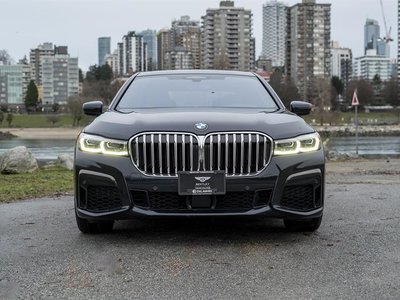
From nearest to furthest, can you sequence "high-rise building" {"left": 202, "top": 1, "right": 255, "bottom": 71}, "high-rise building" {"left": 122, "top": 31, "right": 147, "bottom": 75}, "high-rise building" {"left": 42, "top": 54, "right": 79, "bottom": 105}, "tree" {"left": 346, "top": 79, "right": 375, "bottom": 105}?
"tree" {"left": 346, "top": 79, "right": 375, "bottom": 105}, "high-rise building" {"left": 202, "top": 1, "right": 255, "bottom": 71}, "high-rise building" {"left": 42, "top": 54, "right": 79, "bottom": 105}, "high-rise building" {"left": 122, "top": 31, "right": 147, "bottom": 75}

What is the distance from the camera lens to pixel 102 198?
5.17m

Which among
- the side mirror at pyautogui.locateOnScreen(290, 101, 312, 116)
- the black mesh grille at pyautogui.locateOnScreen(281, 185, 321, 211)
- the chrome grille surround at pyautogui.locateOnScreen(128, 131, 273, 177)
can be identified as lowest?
the black mesh grille at pyautogui.locateOnScreen(281, 185, 321, 211)

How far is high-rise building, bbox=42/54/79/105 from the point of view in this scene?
17515 centimetres

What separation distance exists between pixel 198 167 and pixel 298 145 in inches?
34.8

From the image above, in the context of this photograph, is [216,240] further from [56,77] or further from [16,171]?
[56,77]

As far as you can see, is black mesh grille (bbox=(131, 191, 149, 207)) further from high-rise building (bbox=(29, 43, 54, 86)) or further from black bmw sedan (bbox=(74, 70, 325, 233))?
high-rise building (bbox=(29, 43, 54, 86))

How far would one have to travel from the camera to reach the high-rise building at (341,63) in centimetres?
17975

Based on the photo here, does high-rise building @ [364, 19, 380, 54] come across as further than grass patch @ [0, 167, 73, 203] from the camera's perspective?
Yes

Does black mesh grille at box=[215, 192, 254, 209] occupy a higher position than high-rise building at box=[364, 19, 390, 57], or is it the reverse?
high-rise building at box=[364, 19, 390, 57]

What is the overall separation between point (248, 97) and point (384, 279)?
2.73 meters

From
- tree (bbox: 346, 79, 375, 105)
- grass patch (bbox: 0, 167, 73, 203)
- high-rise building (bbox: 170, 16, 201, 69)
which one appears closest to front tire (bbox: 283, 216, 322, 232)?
grass patch (bbox: 0, 167, 73, 203)

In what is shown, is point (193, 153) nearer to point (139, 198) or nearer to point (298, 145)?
point (139, 198)

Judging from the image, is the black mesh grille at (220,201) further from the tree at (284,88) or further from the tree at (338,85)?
the tree at (338,85)

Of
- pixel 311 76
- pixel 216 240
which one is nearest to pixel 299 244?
pixel 216 240
